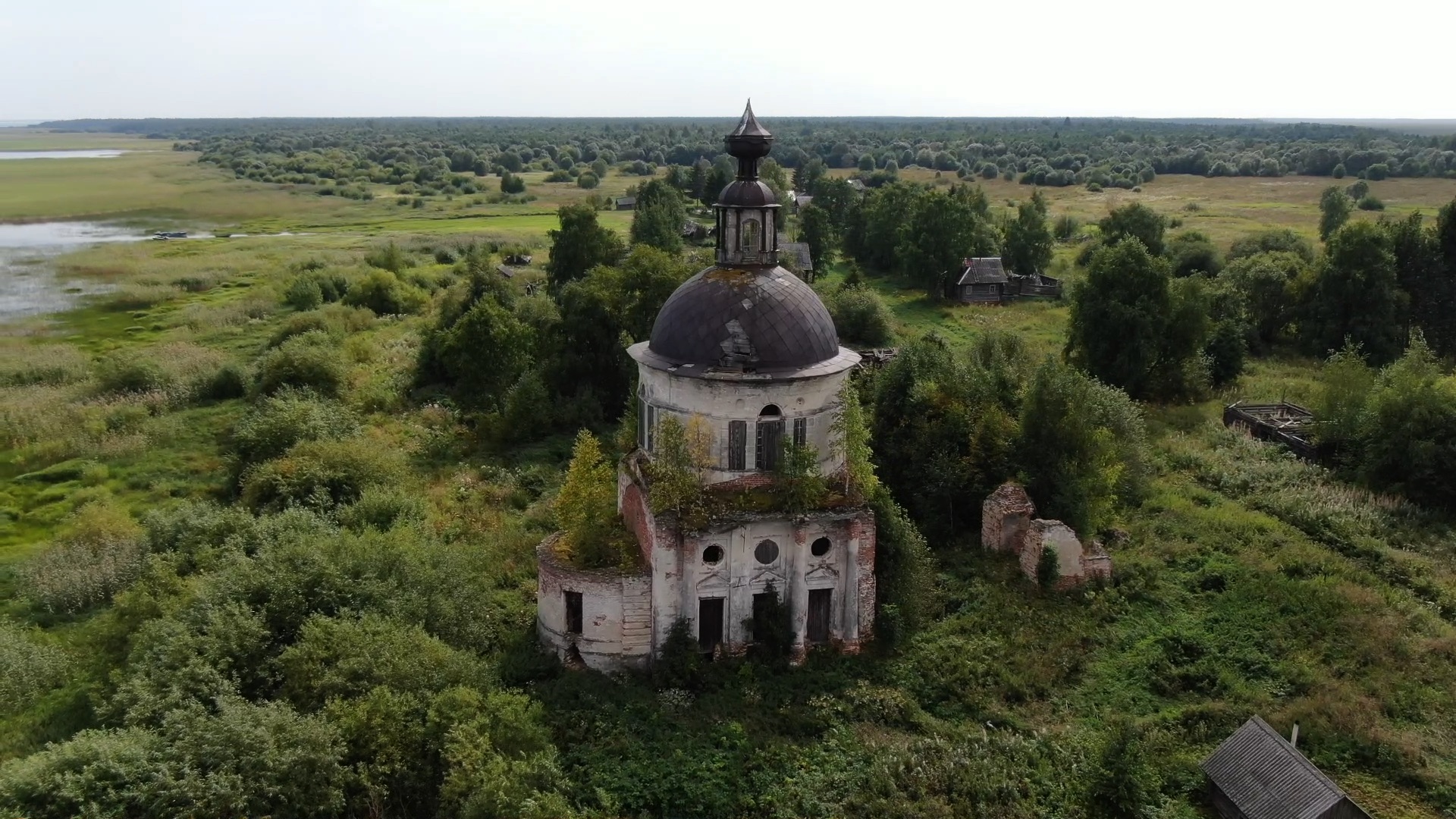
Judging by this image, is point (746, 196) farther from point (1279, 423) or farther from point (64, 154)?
point (64, 154)

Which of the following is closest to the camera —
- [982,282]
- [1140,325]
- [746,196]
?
[746,196]

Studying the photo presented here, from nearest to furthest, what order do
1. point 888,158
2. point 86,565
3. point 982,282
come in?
point 86,565 → point 982,282 → point 888,158

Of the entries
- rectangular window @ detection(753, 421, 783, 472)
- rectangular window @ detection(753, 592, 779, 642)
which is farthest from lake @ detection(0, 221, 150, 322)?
rectangular window @ detection(753, 592, 779, 642)

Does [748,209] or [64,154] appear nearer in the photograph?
[748,209]

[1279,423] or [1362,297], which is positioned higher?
[1362,297]

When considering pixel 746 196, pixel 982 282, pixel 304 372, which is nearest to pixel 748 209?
pixel 746 196

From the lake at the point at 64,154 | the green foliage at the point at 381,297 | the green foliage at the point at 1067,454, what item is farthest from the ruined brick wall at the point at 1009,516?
the lake at the point at 64,154

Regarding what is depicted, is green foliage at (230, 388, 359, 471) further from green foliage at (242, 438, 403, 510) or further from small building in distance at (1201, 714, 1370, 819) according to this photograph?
small building in distance at (1201, 714, 1370, 819)

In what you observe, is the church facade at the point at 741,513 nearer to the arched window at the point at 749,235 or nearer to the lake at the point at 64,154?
the arched window at the point at 749,235
